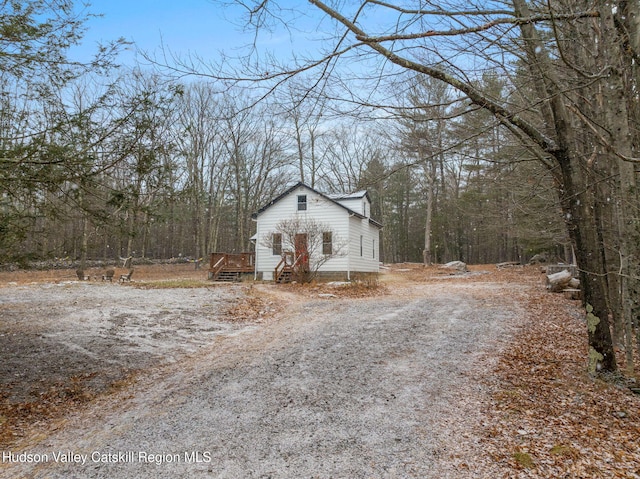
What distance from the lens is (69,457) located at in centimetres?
322

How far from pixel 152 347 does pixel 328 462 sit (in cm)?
467

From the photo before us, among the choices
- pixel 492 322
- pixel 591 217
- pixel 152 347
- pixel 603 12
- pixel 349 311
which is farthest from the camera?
pixel 349 311

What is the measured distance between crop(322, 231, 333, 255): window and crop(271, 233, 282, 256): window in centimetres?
213

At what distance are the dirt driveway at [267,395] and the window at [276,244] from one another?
9.19m

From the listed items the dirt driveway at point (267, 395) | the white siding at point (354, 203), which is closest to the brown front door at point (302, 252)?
the white siding at point (354, 203)

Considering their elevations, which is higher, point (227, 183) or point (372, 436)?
point (227, 183)

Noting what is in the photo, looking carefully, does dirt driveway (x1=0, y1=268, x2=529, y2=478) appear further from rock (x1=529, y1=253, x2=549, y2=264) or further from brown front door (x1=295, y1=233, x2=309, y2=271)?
rock (x1=529, y1=253, x2=549, y2=264)

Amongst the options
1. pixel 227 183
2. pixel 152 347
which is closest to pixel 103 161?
pixel 152 347

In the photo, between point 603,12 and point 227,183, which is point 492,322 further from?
point 227,183

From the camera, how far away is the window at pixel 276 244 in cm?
1819

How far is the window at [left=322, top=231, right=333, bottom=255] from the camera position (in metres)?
17.8

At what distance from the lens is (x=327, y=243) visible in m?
17.9

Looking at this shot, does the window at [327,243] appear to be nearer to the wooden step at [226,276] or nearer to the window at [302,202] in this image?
the window at [302,202]

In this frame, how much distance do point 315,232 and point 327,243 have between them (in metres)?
1.96
